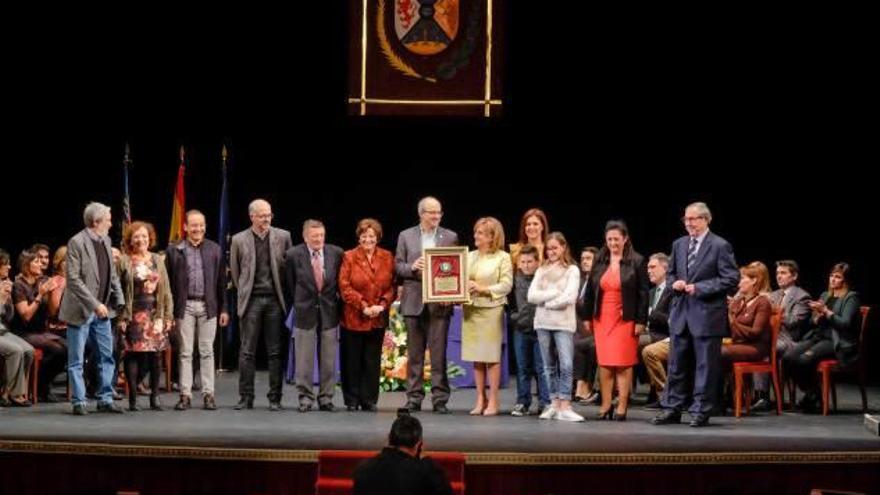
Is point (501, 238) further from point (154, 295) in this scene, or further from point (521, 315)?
point (154, 295)

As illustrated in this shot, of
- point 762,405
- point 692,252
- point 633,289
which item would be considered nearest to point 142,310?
point 633,289

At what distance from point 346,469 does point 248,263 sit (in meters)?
2.93

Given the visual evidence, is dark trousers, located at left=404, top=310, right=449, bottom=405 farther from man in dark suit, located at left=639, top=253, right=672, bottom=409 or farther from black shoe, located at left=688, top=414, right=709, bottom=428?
black shoe, located at left=688, top=414, right=709, bottom=428

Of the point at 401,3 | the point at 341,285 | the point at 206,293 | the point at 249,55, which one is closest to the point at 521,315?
the point at 341,285

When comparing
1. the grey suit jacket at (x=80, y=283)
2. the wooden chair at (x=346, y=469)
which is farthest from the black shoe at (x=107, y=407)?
the wooden chair at (x=346, y=469)

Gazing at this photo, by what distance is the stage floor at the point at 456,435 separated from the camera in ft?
23.4

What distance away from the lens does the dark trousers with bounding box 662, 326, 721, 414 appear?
336 inches

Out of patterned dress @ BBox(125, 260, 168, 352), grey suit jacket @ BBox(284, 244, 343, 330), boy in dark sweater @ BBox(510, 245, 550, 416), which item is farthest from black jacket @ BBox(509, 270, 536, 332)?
patterned dress @ BBox(125, 260, 168, 352)

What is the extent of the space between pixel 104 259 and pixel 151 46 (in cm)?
472

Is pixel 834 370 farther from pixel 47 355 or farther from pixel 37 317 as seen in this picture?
pixel 37 317

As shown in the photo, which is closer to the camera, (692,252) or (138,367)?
(692,252)

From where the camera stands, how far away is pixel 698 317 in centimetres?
855

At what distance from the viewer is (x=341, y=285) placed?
367 inches

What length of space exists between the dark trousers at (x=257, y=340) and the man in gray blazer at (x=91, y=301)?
3.06 feet
